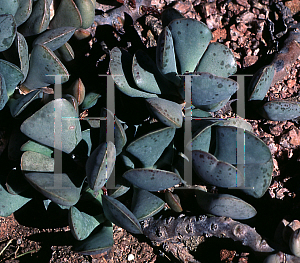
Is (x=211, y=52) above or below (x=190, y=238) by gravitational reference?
above

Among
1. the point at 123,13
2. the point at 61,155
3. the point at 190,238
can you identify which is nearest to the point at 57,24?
the point at 123,13

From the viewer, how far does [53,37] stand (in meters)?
1.07

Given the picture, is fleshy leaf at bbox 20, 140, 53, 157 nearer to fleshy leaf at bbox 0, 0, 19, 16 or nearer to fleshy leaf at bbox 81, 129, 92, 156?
fleshy leaf at bbox 81, 129, 92, 156

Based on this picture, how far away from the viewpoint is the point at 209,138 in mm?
1029

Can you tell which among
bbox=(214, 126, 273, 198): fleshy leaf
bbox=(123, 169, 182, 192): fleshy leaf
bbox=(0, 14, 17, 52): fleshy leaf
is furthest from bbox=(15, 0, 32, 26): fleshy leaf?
bbox=(214, 126, 273, 198): fleshy leaf

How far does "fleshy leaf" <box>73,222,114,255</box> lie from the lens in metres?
1.02

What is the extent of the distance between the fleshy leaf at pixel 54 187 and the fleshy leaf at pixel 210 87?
50 cm

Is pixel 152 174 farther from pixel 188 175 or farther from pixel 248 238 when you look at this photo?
pixel 248 238

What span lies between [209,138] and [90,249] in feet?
1.72

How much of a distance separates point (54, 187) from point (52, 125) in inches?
7.6

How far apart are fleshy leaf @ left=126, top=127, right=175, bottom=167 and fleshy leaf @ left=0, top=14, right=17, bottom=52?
513 millimetres

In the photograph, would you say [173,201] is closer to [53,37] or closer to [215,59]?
[215,59]

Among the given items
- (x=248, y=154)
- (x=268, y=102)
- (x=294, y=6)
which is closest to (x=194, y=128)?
(x=248, y=154)

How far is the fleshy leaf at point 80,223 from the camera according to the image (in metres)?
1.00
